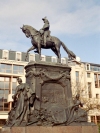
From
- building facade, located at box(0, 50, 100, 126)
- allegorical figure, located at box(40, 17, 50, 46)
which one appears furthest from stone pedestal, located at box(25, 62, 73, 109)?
building facade, located at box(0, 50, 100, 126)

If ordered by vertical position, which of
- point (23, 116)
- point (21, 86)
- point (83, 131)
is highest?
point (21, 86)

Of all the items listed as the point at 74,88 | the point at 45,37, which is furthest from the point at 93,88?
the point at 45,37

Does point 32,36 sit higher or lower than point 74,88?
higher

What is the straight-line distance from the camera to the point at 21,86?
489 inches

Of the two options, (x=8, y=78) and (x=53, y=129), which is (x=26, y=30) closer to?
(x=53, y=129)

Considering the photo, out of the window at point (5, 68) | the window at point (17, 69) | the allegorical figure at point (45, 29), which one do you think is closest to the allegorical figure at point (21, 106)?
the allegorical figure at point (45, 29)

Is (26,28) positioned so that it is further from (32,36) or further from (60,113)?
(60,113)

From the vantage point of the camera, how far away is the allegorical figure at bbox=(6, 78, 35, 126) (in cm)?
1163

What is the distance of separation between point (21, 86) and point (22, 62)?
37173 millimetres

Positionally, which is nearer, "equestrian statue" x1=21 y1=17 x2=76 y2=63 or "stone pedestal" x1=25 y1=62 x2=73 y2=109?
"stone pedestal" x1=25 y1=62 x2=73 y2=109

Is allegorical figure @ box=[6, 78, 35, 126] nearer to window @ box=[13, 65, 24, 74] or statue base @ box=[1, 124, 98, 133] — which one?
statue base @ box=[1, 124, 98, 133]

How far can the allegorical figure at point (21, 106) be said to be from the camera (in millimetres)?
11633

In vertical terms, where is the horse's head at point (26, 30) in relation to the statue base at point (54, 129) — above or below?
above

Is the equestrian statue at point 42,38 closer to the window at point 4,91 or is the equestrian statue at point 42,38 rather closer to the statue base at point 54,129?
the statue base at point 54,129
